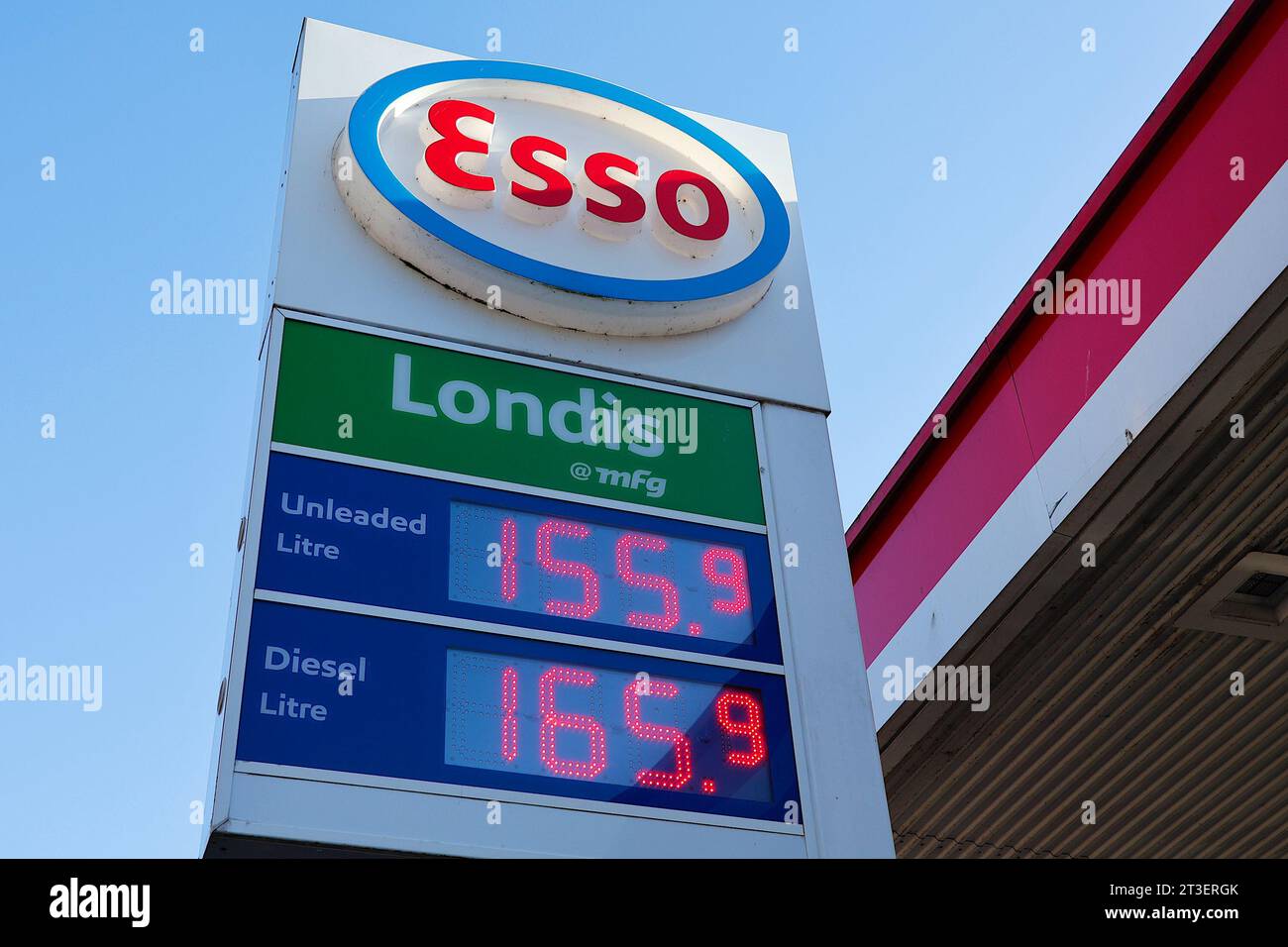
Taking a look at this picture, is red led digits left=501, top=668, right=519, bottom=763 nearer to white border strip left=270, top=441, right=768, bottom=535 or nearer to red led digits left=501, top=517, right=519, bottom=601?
red led digits left=501, top=517, right=519, bottom=601

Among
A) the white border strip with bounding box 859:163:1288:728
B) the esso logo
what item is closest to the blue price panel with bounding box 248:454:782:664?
the esso logo

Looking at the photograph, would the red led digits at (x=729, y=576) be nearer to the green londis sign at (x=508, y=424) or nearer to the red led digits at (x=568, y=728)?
the green londis sign at (x=508, y=424)

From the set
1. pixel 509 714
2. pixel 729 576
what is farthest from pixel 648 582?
pixel 509 714

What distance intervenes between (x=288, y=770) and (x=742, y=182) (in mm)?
3752

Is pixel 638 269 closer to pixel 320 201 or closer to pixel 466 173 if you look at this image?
pixel 466 173

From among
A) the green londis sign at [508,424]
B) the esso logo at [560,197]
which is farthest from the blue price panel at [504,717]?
the esso logo at [560,197]

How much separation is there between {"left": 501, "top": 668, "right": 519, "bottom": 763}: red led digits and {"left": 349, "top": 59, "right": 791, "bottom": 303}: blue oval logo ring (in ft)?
6.13

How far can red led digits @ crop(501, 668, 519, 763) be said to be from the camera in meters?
4.67

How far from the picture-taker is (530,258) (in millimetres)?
6215

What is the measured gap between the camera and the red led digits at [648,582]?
515cm

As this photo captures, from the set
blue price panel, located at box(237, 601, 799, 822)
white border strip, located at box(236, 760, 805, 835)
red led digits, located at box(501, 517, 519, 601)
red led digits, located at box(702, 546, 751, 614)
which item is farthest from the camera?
red led digits, located at box(702, 546, 751, 614)

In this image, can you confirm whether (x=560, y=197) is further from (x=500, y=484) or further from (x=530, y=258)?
(x=500, y=484)

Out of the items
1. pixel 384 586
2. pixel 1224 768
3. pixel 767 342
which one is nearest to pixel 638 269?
pixel 767 342

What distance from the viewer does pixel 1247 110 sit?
6.50 metres
